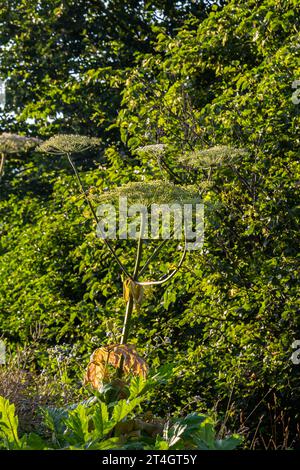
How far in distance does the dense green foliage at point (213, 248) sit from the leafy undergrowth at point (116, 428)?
1.01 meters

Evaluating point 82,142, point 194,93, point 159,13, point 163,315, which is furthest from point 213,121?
point 159,13

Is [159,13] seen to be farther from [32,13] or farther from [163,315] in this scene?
[163,315]

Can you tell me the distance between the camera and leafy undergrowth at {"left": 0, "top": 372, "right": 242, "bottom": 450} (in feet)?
10.5

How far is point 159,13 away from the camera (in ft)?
35.2

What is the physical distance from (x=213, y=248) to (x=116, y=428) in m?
2.90

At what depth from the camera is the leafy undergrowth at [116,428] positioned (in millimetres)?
3215

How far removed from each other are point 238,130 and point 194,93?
3.73 feet

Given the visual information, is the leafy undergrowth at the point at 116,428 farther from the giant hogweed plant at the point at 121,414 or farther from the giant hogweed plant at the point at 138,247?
the giant hogweed plant at the point at 138,247

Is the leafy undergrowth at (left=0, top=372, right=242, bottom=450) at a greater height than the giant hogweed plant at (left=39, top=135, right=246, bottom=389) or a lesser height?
lesser

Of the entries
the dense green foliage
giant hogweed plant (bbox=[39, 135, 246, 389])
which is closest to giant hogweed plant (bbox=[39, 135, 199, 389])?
giant hogweed plant (bbox=[39, 135, 246, 389])

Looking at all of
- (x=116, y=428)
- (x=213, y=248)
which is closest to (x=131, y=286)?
(x=116, y=428)

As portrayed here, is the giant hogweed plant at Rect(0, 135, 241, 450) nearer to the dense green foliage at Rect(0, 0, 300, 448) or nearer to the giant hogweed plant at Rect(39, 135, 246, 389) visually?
the giant hogweed plant at Rect(39, 135, 246, 389)

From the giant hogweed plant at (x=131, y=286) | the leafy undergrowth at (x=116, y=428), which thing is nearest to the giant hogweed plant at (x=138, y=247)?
the giant hogweed plant at (x=131, y=286)

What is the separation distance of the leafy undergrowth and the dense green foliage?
3.32ft
